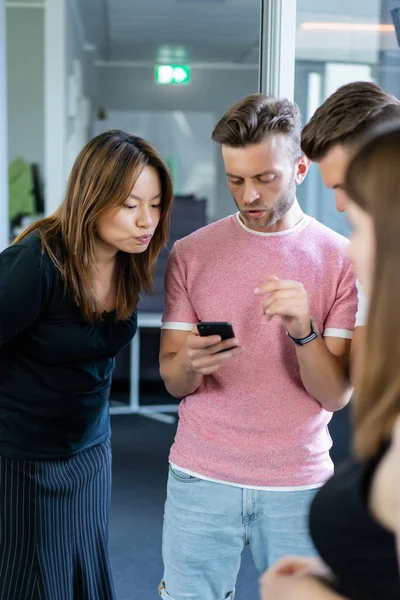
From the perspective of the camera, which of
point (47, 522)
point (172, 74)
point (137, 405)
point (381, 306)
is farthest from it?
point (172, 74)

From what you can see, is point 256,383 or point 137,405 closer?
point 256,383

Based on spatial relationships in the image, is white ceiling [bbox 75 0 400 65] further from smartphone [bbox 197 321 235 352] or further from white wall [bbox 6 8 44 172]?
smartphone [bbox 197 321 235 352]

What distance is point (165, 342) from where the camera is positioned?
64.4 inches

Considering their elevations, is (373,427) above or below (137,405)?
above

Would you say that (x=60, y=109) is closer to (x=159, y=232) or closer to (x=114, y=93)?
(x=159, y=232)

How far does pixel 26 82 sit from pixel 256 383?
7.05m

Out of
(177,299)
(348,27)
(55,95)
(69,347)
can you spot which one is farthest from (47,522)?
(55,95)

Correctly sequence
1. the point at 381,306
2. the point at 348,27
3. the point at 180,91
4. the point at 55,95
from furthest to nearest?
1. the point at 180,91
2. the point at 55,95
3. the point at 348,27
4. the point at 381,306

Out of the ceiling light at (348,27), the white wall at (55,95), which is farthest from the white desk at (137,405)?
the ceiling light at (348,27)

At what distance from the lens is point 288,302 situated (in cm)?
140

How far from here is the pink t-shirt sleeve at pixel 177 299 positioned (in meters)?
1.62

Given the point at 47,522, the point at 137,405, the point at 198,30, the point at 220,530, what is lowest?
the point at 137,405

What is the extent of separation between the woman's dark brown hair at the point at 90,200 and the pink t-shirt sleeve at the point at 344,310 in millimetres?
416

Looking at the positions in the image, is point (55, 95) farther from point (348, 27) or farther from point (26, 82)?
point (348, 27)
